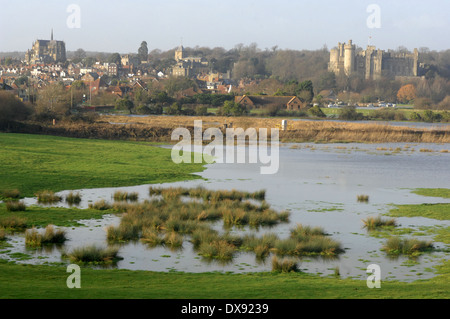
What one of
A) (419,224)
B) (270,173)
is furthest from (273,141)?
(419,224)

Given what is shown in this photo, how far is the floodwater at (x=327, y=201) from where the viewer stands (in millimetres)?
12703

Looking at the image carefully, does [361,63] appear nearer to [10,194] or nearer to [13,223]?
[10,194]

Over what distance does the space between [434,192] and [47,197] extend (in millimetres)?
14398

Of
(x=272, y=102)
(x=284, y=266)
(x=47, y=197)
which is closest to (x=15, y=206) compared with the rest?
(x=47, y=197)

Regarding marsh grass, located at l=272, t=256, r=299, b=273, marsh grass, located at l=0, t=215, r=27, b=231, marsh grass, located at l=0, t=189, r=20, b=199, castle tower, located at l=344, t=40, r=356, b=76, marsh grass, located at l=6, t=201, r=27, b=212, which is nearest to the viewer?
marsh grass, located at l=272, t=256, r=299, b=273

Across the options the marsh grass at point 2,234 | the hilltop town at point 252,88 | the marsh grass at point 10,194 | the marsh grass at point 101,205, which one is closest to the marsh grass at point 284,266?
the marsh grass at point 2,234

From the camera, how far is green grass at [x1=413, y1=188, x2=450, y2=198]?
76.6 feet

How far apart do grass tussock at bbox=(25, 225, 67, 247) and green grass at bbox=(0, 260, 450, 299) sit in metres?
2.05

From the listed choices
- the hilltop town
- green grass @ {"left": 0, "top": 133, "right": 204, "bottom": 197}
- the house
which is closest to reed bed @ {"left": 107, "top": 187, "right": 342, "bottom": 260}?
green grass @ {"left": 0, "top": 133, "right": 204, "bottom": 197}

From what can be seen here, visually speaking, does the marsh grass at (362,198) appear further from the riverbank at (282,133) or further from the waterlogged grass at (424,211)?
the riverbank at (282,133)

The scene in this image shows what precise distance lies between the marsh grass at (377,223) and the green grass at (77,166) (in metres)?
10.2

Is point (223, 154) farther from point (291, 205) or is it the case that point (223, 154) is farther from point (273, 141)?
point (291, 205)

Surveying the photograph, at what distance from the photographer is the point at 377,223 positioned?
17109mm

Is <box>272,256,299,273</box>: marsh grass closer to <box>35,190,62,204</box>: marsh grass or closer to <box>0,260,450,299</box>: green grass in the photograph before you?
<box>0,260,450,299</box>: green grass
